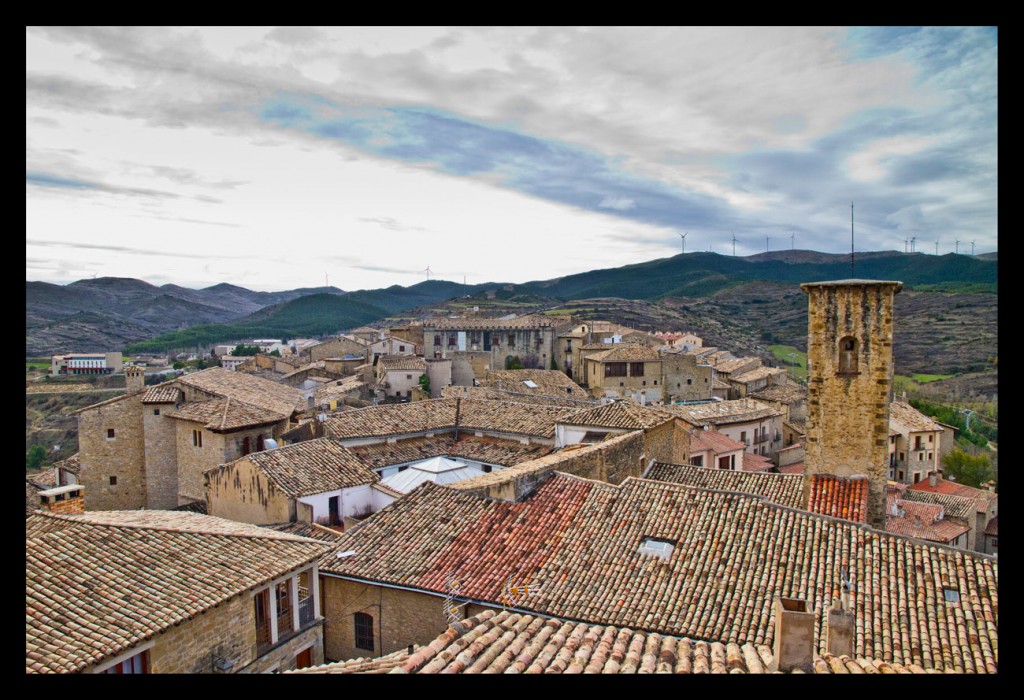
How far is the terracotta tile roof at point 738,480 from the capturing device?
16.2 meters

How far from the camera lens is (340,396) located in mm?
36406

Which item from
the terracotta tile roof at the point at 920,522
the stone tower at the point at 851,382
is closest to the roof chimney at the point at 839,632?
the stone tower at the point at 851,382

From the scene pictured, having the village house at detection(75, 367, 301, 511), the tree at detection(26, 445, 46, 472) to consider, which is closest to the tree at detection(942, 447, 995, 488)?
the village house at detection(75, 367, 301, 511)

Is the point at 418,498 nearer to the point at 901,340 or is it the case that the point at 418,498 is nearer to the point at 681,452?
the point at 681,452

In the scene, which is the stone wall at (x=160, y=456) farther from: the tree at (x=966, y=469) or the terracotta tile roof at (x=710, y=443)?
the tree at (x=966, y=469)

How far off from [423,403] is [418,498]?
468 inches

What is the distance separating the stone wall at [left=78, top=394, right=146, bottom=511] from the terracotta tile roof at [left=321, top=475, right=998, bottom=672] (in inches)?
549

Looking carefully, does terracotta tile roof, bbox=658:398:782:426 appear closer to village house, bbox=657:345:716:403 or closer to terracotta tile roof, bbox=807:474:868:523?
village house, bbox=657:345:716:403

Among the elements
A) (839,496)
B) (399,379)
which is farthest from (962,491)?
(399,379)

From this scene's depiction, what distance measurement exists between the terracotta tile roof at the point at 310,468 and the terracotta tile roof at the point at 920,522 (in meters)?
18.7

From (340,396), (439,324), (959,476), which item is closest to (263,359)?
(439,324)

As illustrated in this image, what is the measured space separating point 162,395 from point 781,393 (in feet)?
Result: 117

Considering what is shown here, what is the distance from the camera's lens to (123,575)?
8242 millimetres

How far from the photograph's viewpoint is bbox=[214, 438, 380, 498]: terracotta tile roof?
1705 centimetres
